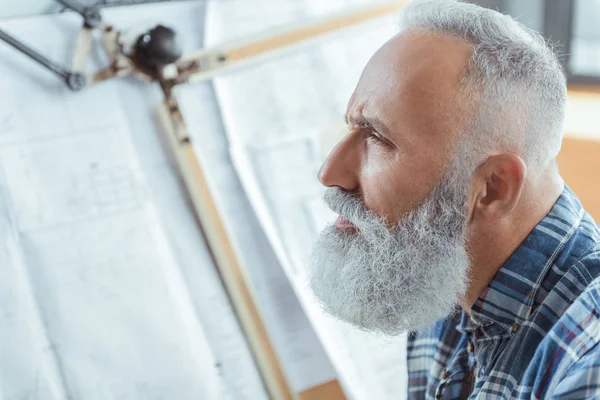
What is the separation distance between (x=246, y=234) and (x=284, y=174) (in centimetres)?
9

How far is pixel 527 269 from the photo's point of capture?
554 mm

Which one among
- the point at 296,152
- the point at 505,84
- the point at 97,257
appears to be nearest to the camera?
the point at 505,84

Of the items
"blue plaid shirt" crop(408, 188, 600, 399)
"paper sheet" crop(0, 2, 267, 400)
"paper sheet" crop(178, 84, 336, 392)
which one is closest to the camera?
"blue plaid shirt" crop(408, 188, 600, 399)

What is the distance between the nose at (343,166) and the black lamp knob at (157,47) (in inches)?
9.4

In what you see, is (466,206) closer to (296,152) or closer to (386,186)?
(386,186)

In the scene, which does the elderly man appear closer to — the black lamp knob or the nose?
the nose

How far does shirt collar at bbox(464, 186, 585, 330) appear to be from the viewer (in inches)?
21.6

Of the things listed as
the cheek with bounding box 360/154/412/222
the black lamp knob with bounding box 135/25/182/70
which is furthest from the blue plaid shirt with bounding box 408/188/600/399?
the black lamp knob with bounding box 135/25/182/70

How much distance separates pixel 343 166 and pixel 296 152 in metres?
0.23

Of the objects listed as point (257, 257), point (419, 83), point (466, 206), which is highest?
point (419, 83)

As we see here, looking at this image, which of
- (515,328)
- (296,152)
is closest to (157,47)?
(296,152)

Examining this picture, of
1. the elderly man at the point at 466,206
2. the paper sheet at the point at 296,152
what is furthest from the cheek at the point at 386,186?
the paper sheet at the point at 296,152

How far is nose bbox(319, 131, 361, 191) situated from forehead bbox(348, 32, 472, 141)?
4 cm

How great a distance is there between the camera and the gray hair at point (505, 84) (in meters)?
0.53
